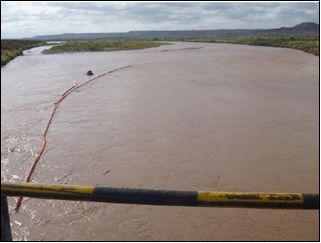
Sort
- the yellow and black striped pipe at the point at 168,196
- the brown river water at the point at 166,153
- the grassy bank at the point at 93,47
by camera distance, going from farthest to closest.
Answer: the grassy bank at the point at 93,47 < the brown river water at the point at 166,153 < the yellow and black striped pipe at the point at 168,196

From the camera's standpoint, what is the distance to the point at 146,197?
4.96ft

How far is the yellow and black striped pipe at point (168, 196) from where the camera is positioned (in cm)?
146

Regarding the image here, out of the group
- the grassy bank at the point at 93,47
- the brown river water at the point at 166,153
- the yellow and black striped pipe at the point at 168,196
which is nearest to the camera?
the yellow and black striped pipe at the point at 168,196

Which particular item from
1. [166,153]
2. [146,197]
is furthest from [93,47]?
[146,197]

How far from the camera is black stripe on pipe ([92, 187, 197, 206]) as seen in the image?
1.51m

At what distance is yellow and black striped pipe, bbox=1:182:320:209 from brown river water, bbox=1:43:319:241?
278 centimetres

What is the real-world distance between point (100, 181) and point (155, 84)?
10.2 metres

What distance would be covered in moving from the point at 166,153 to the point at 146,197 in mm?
5195

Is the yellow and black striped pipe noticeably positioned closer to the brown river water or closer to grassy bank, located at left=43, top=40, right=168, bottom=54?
the brown river water

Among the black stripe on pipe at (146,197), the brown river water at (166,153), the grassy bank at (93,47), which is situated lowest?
the grassy bank at (93,47)

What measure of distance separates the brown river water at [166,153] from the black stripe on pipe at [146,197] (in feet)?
9.10

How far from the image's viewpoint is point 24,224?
431cm

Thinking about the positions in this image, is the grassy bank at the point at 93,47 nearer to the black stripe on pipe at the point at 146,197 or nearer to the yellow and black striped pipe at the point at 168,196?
the yellow and black striped pipe at the point at 168,196

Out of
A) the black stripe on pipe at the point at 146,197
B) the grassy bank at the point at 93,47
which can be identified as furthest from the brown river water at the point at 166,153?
the grassy bank at the point at 93,47
